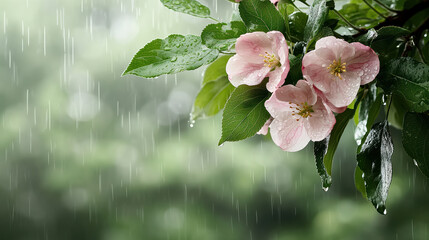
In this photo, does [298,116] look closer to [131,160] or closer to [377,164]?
[377,164]

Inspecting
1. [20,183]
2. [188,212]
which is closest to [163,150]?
[188,212]

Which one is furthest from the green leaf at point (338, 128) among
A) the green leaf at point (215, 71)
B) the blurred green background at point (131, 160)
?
the blurred green background at point (131, 160)

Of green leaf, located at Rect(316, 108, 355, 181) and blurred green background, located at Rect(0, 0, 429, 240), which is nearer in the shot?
green leaf, located at Rect(316, 108, 355, 181)

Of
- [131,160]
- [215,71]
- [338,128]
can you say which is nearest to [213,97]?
[215,71]

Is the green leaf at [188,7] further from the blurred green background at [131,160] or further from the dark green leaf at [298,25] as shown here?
the blurred green background at [131,160]

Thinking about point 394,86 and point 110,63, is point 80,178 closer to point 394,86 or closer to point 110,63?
point 110,63

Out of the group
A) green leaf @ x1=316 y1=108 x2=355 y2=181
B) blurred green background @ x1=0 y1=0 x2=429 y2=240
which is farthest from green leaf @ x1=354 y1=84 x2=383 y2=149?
blurred green background @ x1=0 y1=0 x2=429 y2=240

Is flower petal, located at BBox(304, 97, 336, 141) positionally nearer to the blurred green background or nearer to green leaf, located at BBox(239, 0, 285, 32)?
green leaf, located at BBox(239, 0, 285, 32)
